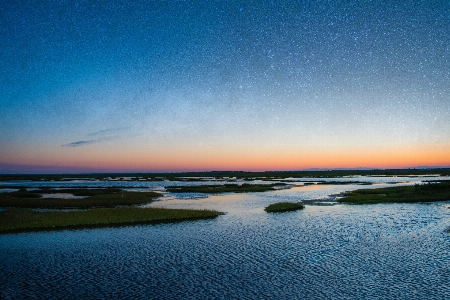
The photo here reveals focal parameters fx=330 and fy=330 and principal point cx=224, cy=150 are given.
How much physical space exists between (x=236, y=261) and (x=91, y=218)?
2194 centimetres

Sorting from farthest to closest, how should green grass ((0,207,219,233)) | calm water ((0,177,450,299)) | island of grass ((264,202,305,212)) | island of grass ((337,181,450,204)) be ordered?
island of grass ((337,181,450,204)) < island of grass ((264,202,305,212)) < green grass ((0,207,219,233)) < calm water ((0,177,450,299))

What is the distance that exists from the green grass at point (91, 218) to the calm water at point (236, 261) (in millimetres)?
2829

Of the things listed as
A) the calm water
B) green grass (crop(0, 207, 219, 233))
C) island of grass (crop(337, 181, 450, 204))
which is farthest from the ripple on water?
island of grass (crop(337, 181, 450, 204))

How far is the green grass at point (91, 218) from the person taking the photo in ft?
111

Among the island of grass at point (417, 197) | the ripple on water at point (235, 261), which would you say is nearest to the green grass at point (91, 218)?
the ripple on water at point (235, 261)

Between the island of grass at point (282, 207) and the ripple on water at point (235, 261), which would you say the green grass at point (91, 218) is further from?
the island of grass at point (282, 207)

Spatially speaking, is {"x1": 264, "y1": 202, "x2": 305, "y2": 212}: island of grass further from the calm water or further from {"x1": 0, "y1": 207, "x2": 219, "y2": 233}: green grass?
the calm water

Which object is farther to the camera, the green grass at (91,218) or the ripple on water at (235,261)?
the green grass at (91,218)

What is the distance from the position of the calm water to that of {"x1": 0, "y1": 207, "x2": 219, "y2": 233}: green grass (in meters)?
2.83

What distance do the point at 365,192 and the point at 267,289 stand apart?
197 feet

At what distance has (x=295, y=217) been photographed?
39719 mm

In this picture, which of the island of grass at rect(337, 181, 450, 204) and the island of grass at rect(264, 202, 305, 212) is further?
the island of grass at rect(337, 181, 450, 204)

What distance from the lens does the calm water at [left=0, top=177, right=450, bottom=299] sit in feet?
56.0

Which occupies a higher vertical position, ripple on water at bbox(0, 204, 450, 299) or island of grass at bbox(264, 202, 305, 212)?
island of grass at bbox(264, 202, 305, 212)
